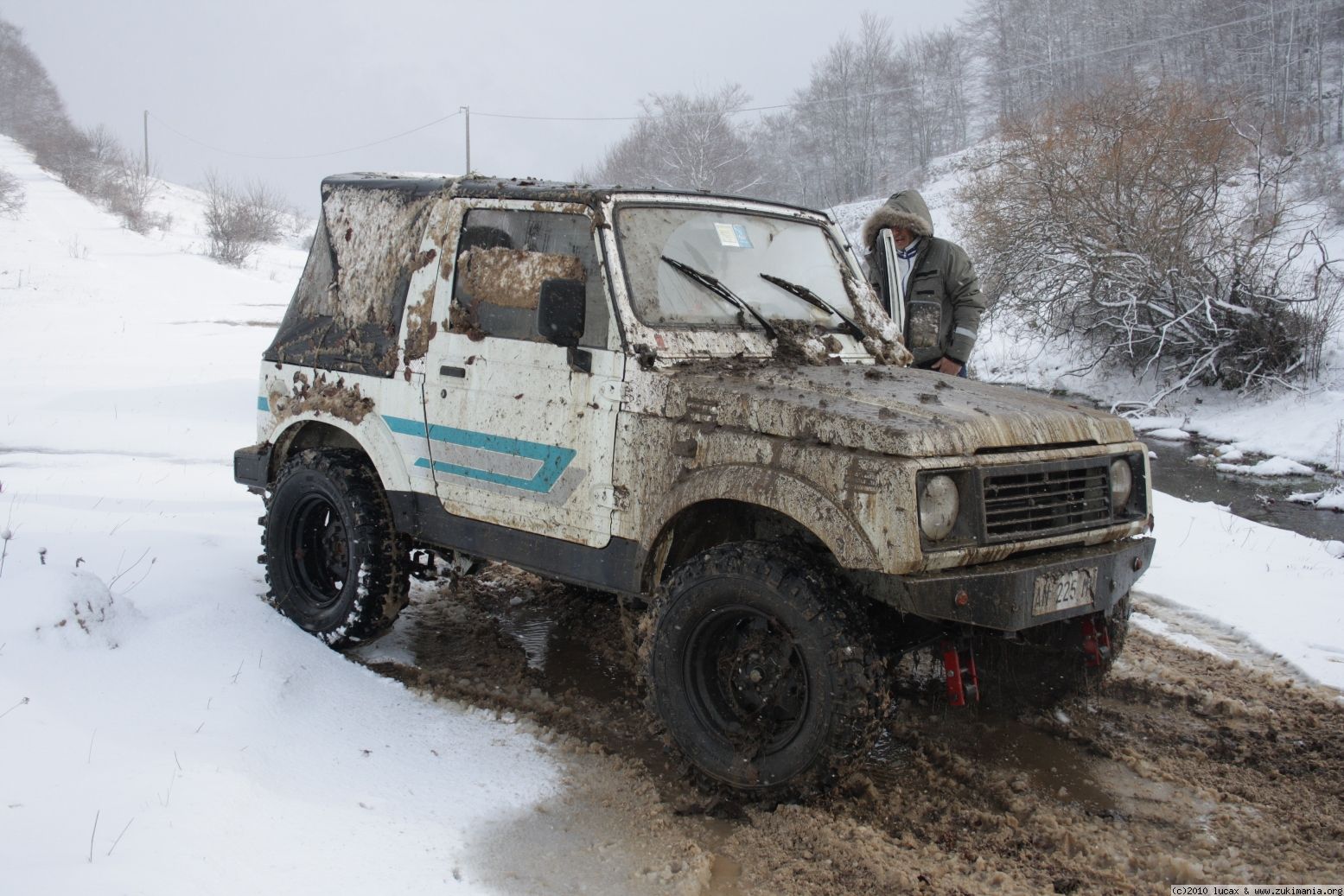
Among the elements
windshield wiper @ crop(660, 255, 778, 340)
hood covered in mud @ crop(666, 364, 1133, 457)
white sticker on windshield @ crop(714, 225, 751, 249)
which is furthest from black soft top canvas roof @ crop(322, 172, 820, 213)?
hood covered in mud @ crop(666, 364, 1133, 457)

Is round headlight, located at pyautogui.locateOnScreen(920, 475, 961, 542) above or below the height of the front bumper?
above

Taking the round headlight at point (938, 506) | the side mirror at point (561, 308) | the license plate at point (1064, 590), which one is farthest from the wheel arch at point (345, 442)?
the license plate at point (1064, 590)

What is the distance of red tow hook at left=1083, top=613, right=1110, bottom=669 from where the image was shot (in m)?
4.02

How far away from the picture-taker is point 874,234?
20.3 ft

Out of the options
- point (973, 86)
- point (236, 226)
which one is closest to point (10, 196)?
point (236, 226)

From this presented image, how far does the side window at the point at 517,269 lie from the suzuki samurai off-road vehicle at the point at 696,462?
0.04 ft

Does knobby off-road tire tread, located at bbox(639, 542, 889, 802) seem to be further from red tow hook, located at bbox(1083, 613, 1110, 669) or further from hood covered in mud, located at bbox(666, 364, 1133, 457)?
red tow hook, located at bbox(1083, 613, 1110, 669)

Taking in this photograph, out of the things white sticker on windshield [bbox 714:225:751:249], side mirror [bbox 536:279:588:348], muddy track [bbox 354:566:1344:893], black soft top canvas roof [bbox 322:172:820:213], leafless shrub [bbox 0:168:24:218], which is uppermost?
leafless shrub [bbox 0:168:24:218]

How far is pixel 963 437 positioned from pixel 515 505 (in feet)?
6.08

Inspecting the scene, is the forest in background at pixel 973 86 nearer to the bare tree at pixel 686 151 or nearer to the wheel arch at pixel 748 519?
the bare tree at pixel 686 151

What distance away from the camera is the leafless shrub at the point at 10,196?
28.1 meters

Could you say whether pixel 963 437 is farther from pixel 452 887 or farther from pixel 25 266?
pixel 25 266

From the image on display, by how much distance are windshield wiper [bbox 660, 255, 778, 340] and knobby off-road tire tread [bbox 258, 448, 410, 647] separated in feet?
5.81

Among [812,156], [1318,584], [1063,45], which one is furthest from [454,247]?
[1063,45]
